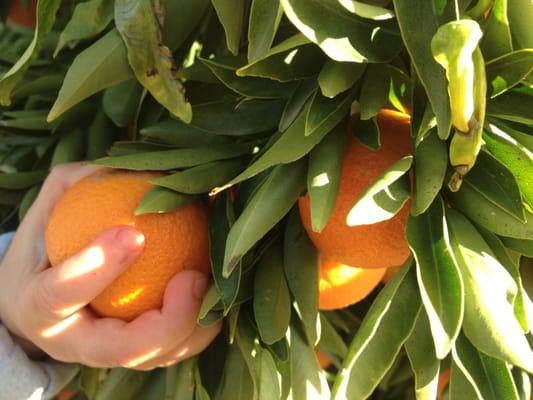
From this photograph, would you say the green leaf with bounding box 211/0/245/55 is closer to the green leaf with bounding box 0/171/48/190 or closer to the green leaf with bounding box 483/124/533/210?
the green leaf with bounding box 483/124/533/210

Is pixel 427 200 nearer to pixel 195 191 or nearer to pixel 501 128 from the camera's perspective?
pixel 501 128

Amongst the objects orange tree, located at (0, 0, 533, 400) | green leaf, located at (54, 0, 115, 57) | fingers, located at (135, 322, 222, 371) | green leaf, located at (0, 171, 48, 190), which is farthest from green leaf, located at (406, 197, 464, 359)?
green leaf, located at (0, 171, 48, 190)

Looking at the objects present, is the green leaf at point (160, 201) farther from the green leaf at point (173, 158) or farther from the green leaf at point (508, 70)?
the green leaf at point (508, 70)

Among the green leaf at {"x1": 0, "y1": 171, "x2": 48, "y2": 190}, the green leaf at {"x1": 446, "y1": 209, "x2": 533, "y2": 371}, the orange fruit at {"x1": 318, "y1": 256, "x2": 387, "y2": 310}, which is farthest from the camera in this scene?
the green leaf at {"x1": 0, "y1": 171, "x2": 48, "y2": 190}

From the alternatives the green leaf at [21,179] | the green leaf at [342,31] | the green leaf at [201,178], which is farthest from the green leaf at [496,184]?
the green leaf at [21,179]

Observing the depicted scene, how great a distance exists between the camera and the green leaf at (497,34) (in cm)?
46

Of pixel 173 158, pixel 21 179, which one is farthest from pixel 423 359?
pixel 21 179

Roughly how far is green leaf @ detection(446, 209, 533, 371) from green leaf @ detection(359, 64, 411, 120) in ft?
0.31

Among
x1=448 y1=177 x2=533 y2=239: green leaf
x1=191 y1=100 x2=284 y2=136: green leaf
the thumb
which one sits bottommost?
the thumb

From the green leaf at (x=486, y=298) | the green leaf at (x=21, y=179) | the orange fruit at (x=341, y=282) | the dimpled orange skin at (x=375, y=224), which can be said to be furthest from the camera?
the green leaf at (x=21, y=179)

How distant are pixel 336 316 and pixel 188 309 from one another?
301 millimetres

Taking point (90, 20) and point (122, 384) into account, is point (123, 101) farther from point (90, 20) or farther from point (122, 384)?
point (122, 384)

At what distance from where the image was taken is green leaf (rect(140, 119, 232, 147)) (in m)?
0.62

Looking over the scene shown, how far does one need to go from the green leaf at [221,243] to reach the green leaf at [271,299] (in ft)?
0.12
